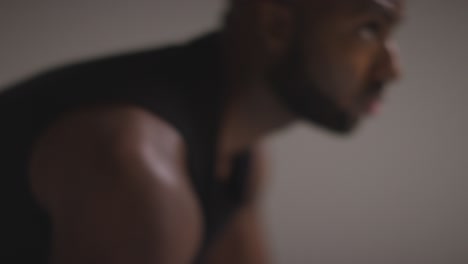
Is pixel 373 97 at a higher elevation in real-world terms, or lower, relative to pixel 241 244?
higher

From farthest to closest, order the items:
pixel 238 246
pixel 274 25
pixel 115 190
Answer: pixel 238 246 → pixel 274 25 → pixel 115 190

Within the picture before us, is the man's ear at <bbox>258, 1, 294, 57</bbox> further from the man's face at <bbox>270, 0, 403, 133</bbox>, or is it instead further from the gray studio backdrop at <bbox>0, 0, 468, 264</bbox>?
the gray studio backdrop at <bbox>0, 0, 468, 264</bbox>

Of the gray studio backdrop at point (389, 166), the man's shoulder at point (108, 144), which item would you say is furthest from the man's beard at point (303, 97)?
the gray studio backdrop at point (389, 166)

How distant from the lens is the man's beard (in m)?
0.50

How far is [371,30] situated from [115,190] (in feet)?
0.97

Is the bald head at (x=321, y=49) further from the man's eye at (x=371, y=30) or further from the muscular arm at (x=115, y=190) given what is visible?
the muscular arm at (x=115, y=190)

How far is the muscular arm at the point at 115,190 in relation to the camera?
37 centimetres

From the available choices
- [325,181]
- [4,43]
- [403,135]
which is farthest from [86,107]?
[403,135]

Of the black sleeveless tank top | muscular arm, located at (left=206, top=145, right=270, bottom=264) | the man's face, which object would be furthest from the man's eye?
muscular arm, located at (left=206, top=145, right=270, bottom=264)

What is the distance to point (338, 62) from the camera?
19.7 inches

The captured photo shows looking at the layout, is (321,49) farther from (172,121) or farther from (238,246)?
(238,246)

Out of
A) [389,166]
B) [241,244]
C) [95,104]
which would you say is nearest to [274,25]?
[95,104]

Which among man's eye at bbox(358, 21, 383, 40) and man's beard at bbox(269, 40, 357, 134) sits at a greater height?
man's eye at bbox(358, 21, 383, 40)

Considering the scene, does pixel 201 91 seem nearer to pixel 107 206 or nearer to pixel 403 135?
pixel 107 206
